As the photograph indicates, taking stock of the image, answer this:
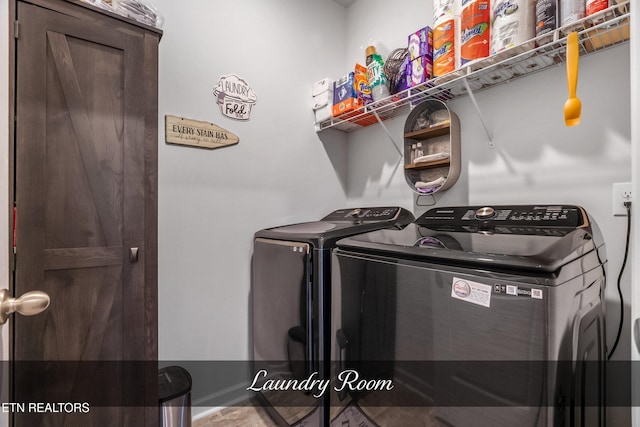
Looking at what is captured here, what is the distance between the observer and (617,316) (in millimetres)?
1196

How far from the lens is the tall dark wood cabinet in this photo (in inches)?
36.2

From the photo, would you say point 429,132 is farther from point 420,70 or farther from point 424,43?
point 424,43

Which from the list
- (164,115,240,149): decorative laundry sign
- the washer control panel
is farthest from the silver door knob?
the washer control panel

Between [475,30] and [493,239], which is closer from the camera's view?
[493,239]

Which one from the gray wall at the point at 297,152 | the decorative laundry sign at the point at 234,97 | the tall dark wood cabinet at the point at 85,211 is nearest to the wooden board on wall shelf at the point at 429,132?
the gray wall at the point at 297,152

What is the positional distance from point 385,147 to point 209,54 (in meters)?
1.30

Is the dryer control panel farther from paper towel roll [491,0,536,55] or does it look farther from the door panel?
the door panel

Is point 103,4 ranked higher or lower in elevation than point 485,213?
higher

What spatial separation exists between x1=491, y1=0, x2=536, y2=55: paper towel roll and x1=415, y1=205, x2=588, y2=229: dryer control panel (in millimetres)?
694

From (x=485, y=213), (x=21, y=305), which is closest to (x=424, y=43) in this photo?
(x=485, y=213)

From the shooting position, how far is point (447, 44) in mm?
1462

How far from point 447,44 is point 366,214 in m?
1.04

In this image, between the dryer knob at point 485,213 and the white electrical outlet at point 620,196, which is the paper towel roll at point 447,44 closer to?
the dryer knob at point 485,213

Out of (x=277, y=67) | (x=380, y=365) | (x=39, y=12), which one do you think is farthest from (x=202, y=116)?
(x=380, y=365)
